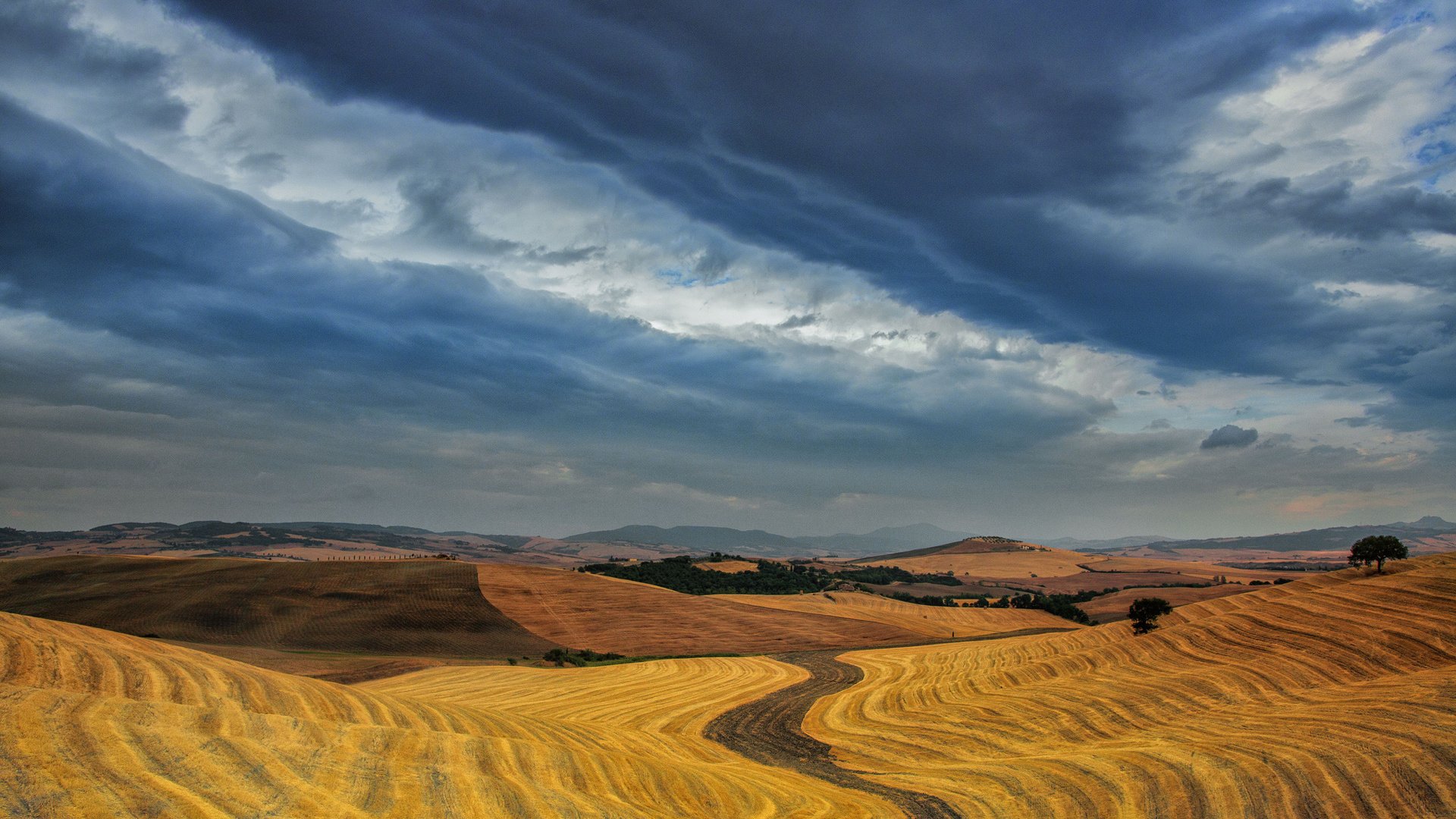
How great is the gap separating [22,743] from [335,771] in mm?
5476

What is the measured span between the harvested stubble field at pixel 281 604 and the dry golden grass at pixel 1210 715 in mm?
54896

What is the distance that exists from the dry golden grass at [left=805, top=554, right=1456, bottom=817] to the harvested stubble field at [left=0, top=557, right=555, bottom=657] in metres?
54.9

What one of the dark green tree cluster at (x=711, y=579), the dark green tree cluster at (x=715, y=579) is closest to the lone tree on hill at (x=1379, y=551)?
the dark green tree cluster at (x=715, y=579)

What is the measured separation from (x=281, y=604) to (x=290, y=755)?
95871 mm

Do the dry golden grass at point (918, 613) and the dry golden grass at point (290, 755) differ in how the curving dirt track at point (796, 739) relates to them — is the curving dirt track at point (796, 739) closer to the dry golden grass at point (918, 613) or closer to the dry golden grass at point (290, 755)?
the dry golden grass at point (290, 755)

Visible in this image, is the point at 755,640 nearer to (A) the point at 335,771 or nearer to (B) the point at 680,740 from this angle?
(B) the point at 680,740

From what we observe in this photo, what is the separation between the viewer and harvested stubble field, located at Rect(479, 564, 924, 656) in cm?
8975

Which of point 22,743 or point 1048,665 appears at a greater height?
point 22,743

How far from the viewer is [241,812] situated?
1300 centimetres

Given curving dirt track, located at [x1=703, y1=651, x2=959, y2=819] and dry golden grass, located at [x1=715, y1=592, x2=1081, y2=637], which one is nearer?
curving dirt track, located at [x1=703, y1=651, x2=959, y2=819]

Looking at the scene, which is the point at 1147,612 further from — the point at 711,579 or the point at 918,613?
the point at 711,579

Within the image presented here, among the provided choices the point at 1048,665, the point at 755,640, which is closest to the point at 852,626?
the point at 755,640

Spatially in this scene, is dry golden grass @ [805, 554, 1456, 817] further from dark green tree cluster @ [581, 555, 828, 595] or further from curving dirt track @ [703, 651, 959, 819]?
dark green tree cluster @ [581, 555, 828, 595]

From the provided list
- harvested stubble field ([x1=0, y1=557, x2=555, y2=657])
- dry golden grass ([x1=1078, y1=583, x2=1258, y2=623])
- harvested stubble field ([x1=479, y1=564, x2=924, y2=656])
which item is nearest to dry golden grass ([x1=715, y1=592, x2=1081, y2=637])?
harvested stubble field ([x1=479, y1=564, x2=924, y2=656])
